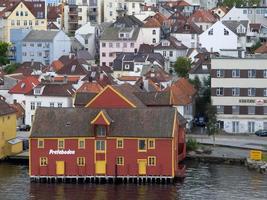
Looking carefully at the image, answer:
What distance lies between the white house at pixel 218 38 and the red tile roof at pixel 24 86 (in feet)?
66.4

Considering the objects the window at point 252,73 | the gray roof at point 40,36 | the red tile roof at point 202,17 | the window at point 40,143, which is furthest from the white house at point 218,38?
the window at point 40,143

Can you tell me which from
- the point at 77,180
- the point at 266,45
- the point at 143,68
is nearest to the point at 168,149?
the point at 77,180

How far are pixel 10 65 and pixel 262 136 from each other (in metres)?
28.4

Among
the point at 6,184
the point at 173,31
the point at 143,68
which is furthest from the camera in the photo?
the point at 173,31

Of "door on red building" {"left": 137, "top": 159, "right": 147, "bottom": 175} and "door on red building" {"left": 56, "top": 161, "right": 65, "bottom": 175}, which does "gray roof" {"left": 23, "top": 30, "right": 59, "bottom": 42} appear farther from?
"door on red building" {"left": 137, "top": 159, "right": 147, "bottom": 175}

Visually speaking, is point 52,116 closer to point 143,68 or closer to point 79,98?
point 79,98

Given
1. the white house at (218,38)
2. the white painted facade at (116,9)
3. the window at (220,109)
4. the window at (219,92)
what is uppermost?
the white painted facade at (116,9)

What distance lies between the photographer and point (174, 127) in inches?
1799

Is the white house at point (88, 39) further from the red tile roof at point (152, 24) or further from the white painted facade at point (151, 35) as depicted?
the red tile roof at point (152, 24)

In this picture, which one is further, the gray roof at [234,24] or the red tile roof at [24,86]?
the gray roof at [234,24]

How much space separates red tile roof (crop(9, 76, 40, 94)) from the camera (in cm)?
6369

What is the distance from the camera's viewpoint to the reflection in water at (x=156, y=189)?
42.0 meters

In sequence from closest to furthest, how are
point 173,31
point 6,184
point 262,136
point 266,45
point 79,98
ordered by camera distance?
point 6,184, point 79,98, point 262,136, point 266,45, point 173,31

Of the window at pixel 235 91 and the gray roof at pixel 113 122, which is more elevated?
the window at pixel 235 91
